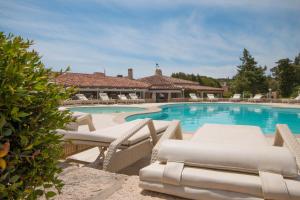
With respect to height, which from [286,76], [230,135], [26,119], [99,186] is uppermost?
[286,76]

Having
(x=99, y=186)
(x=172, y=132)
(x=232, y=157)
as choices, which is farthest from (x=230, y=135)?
(x=99, y=186)

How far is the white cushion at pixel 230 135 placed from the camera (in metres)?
4.12

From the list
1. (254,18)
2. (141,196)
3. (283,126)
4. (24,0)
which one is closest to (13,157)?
(141,196)

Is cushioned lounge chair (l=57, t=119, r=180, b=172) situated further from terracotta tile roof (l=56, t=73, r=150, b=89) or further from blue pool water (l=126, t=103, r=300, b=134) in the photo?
terracotta tile roof (l=56, t=73, r=150, b=89)

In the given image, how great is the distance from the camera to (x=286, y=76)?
119 feet

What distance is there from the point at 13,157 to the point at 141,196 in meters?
1.91

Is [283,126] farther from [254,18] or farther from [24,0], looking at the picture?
[254,18]

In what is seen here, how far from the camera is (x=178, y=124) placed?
4.45m

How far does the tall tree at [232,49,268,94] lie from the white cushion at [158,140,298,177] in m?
36.9

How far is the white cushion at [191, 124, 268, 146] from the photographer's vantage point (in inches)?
162

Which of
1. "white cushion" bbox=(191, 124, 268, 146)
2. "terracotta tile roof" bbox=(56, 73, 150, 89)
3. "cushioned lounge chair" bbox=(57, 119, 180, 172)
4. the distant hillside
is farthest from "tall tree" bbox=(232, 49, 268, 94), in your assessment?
"cushioned lounge chair" bbox=(57, 119, 180, 172)

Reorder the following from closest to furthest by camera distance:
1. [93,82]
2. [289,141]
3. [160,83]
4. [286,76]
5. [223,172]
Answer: [223,172] < [289,141] < [93,82] < [286,76] < [160,83]

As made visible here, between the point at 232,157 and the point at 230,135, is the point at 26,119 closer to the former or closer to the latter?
the point at 232,157

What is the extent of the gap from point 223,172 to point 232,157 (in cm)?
21
